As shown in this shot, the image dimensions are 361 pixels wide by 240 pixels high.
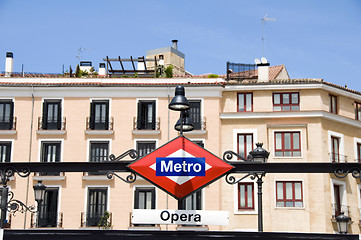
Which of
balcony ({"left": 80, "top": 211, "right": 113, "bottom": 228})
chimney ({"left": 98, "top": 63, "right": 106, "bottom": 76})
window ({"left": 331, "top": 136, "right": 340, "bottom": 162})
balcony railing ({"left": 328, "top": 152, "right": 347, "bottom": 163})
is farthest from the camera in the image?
chimney ({"left": 98, "top": 63, "right": 106, "bottom": 76})

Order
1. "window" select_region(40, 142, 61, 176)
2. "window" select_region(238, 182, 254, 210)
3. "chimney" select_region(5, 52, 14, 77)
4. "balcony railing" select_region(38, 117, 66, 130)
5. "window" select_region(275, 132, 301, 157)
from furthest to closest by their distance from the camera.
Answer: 1. "chimney" select_region(5, 52, 14, 77)
2. "balcony railing" select_region(38, 117, 66, 130)
3. "window" select_region(40, 142, 61, 176)
4. "window" select_region(275, 132, 301, 157)
5. "window" select_region(238, 182, 254, 210)

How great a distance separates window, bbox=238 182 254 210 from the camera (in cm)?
3825

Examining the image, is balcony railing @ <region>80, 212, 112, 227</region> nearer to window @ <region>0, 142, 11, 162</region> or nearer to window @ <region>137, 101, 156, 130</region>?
window @ <region>137, 101, 156, 130</region>

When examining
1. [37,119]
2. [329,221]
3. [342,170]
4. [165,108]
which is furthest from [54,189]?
[342,170]

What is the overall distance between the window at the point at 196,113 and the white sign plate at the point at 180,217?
31.1 meters

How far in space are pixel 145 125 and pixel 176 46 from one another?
30.8 metres

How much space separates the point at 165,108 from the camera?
40438 mm

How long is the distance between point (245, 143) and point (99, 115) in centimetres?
992

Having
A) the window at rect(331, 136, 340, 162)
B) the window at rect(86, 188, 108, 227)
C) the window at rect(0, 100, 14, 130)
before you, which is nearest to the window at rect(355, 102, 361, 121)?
the window at rect(331, 136, 340, 162)

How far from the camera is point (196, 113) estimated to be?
131 ft

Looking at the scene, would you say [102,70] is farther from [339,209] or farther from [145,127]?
[339,209]

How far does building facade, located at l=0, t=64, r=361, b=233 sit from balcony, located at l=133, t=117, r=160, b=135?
7cm

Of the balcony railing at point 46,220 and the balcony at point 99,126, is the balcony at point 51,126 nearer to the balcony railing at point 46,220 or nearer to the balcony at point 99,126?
the balcony at point 99,126

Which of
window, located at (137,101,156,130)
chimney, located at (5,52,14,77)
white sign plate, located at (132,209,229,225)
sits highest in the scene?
chimney, located at (5,52,14,77)
